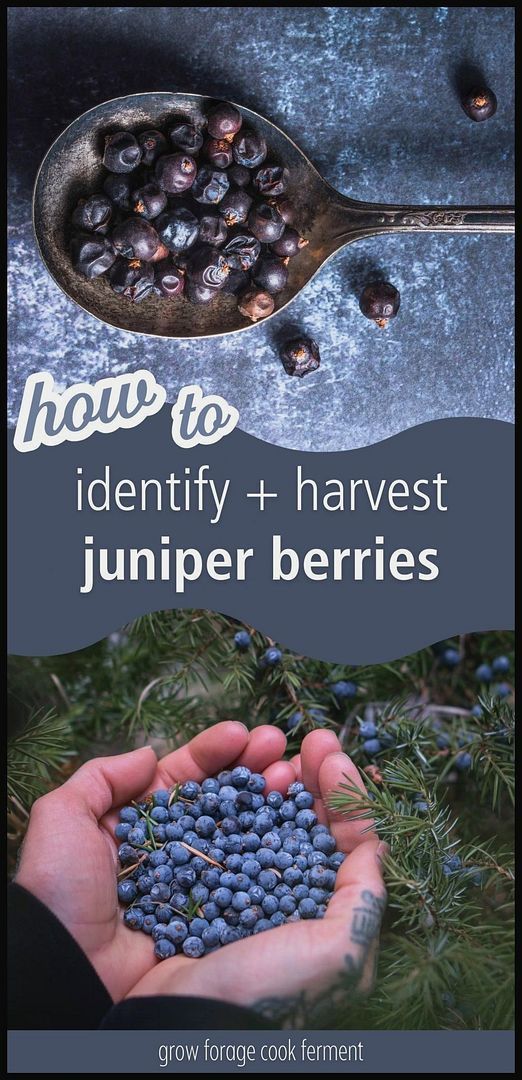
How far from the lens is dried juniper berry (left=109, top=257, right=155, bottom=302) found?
3.26 feet

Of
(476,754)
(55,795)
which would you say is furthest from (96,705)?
(476,754)

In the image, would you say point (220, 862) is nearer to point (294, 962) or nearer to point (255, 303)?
point (294, 962)

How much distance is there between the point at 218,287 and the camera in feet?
3.34

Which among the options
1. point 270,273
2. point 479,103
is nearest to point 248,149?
point 270,273

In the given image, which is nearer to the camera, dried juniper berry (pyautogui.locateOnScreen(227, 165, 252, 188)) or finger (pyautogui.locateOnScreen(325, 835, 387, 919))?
finger (pyautogui.locateOnScreen(325, 835, 387, 919))

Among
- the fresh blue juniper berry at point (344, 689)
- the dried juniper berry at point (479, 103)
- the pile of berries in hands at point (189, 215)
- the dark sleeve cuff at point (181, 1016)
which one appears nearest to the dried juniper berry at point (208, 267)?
the pile of berries in hands at point (189, 215)

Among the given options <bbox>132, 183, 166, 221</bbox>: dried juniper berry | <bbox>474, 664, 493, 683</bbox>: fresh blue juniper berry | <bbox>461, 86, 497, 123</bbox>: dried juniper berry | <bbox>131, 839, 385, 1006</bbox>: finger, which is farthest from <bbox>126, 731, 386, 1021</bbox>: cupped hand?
<bbox>461, 86, 497, 123</bbox>: dried juniper berry

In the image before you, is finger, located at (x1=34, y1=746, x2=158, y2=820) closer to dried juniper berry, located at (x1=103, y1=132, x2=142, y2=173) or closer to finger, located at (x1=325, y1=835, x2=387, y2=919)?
finger, located at (x1=325, y1=835, x2=387, y2=919)

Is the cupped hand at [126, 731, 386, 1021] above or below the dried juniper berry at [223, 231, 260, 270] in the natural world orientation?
below

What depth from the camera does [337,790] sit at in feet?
2.94

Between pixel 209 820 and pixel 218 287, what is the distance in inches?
22.9

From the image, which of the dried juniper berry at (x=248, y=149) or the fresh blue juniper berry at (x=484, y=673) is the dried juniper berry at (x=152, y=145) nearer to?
the dried juniper berry at (x=248, y=149)

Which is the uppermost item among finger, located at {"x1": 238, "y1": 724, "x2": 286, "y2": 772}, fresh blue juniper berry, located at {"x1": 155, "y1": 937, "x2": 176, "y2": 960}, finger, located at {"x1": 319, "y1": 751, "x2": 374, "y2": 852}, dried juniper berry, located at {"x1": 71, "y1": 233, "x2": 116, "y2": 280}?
dried juniper berry, located at {"x1": 71, "y1": 233, "x2": 116, "y2": 280}

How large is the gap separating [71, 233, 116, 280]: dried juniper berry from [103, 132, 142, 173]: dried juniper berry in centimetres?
8
